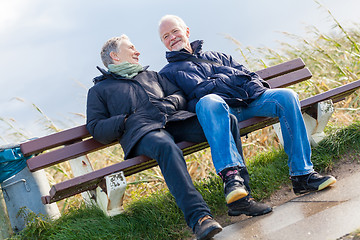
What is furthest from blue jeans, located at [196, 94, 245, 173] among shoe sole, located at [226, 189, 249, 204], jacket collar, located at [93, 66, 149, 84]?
jacket collar, located at [93, 66, 149, 84]

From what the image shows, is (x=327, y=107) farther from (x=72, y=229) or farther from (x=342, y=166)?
(x=72, y=229)

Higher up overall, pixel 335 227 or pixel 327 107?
pixel 327 107

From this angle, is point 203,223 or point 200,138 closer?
point 203,223

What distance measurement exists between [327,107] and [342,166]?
0.64 m

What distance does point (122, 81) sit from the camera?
14.1ft

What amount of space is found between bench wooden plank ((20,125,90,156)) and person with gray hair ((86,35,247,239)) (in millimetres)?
324

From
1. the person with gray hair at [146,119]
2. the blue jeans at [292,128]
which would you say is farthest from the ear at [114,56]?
the blue jeans at [292,128]

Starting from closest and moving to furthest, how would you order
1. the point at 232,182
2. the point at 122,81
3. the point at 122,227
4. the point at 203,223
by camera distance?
the point at 203,223 < the point at 232,182 < the point at 122,227 < the point at 122,81

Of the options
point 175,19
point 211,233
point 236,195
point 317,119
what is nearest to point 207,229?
point 211,233

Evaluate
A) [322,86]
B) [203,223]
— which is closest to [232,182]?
[203,223]

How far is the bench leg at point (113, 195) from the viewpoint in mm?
3730

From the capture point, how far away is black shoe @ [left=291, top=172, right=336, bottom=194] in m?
3.88

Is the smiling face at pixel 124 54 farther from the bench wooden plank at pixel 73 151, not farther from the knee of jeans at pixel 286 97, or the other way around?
the knee of jeans at pixel 286 97

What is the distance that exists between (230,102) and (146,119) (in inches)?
30.3
